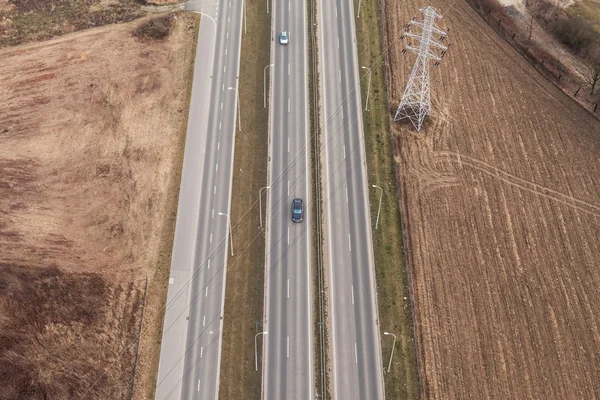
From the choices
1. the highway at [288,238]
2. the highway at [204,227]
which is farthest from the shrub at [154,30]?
the highway at [288,238]

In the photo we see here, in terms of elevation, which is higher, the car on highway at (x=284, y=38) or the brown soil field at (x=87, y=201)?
the car on highway at (x=284, y=38)

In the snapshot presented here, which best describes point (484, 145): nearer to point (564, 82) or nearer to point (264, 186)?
point (564, 82)

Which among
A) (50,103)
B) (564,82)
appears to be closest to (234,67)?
(50,103)

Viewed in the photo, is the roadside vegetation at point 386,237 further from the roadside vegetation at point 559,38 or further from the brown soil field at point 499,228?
the roadside vegetation at point 559,38

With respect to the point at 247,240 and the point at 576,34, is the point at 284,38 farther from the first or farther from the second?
the point at 576,34

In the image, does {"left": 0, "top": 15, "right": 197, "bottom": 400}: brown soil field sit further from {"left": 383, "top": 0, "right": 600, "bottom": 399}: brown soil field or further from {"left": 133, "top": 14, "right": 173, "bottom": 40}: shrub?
{"left": 383, "top": 0, "right": 600, "bottom": 399}: brown soil field

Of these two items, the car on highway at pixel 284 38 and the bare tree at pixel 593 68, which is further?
the car on highway at pixel 284 38
